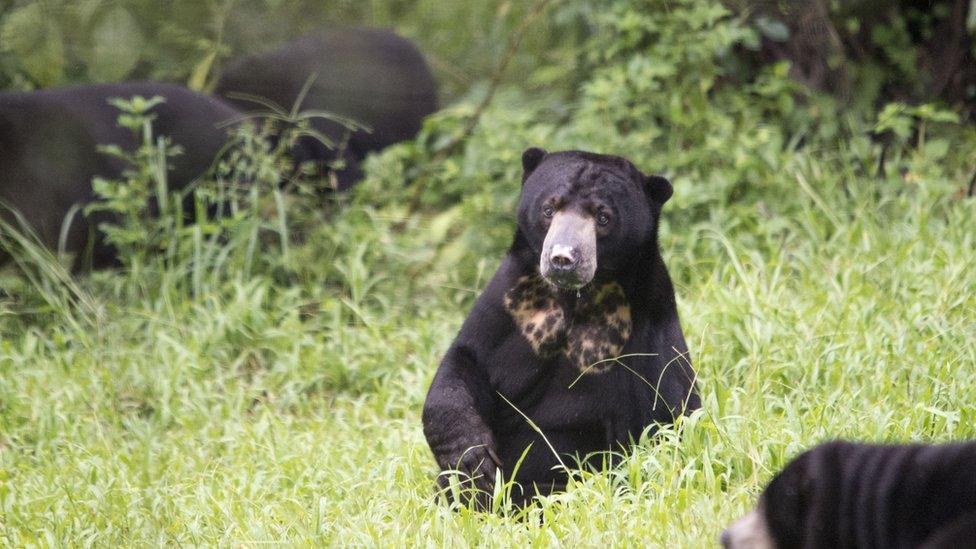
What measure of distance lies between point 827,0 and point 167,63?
13.9 feet

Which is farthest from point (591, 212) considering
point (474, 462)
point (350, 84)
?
point (350, 84)

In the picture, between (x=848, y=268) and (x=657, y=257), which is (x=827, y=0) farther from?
(x=657, y=257)

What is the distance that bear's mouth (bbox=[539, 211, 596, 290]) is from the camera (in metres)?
3.29

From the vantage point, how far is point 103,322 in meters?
5.20

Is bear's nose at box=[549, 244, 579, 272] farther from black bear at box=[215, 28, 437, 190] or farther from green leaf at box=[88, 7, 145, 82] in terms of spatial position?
green leaf at box=[88, 7, 145, 82]

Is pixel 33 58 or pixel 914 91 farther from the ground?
pixel 914 91

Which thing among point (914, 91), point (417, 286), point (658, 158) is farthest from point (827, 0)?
point (417, 286)

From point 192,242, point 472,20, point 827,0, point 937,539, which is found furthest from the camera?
point 472,20

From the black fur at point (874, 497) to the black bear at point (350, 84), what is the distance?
467cm

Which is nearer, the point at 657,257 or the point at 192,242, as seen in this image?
the point at 657,257

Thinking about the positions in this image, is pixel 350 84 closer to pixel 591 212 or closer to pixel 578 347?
pixel 591 212

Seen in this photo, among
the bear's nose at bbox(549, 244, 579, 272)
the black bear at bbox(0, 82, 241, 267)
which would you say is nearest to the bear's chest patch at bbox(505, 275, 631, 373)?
the bear's nose at bbox(549, 244, 579, 272)

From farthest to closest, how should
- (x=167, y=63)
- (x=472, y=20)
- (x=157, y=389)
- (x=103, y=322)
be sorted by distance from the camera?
(x=472, y=20) < (x=167, y=63) < (x=103, y=322) < (x=157, y=389)

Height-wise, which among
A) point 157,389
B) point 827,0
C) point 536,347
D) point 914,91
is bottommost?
point 157,389
